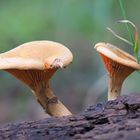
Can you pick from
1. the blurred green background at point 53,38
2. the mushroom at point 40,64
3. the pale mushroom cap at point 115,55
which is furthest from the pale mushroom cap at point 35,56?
the blurred green background at point 53,38

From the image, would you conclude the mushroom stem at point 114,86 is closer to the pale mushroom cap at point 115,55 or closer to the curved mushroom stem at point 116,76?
the curved mushroom stem at point 116,76

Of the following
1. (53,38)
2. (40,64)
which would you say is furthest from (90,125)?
(53,38)

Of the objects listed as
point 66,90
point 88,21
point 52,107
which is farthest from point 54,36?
point 52,107

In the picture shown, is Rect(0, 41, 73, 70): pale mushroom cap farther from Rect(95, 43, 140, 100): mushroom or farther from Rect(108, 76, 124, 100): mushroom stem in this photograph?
Rect(108, 76, 124, 100): mushroom stem

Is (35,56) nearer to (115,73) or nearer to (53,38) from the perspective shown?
(115,73)

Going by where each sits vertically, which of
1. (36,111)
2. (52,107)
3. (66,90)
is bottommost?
(52,107)

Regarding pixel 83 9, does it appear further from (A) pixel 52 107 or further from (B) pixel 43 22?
(A) pixel 52 107
